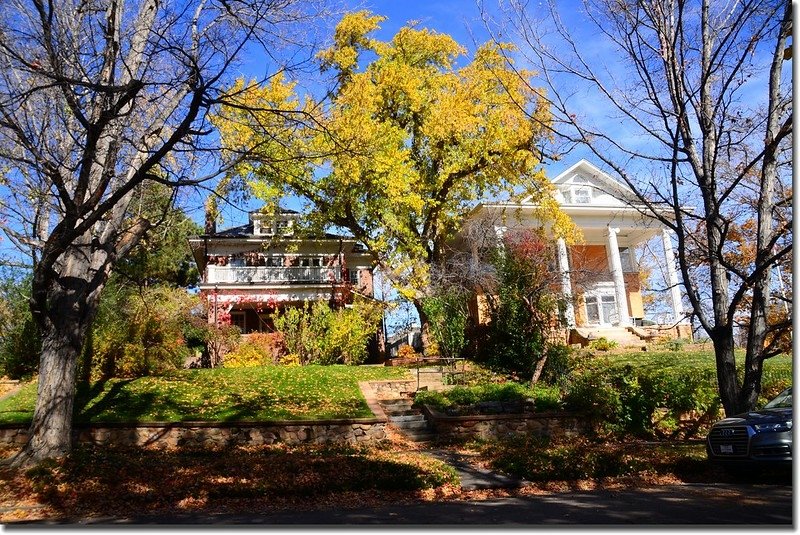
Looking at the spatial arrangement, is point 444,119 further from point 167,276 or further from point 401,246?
point 167,276

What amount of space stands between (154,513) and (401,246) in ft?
52.7

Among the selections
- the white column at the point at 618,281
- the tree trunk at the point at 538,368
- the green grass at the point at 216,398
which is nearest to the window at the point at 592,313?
the white column at the point at 618,281

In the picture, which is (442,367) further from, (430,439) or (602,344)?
(602,344)

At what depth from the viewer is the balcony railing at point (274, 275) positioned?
27.3m

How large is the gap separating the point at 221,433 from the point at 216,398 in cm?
248

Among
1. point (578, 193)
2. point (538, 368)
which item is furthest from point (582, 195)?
point (538, 368)

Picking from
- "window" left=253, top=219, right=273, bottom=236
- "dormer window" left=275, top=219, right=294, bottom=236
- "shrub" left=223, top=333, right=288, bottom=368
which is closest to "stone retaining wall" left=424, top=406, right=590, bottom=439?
"shrub" left=223, top=333, right=288, bottom=368

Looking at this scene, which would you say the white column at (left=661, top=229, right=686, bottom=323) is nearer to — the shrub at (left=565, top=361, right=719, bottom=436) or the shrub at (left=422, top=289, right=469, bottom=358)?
the shrub at (left=422, top=289, right=469, bottom=358)

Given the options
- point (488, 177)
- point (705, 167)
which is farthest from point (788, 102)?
point (488, 177)

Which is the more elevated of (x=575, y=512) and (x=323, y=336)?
(x=323, y=336)

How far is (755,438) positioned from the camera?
7.99 metres

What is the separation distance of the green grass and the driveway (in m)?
5.22

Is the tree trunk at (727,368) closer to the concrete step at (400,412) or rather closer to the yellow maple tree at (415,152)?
the concrete step at (400,412)

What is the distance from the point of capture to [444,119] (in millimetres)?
22219
